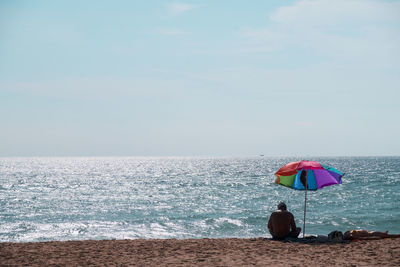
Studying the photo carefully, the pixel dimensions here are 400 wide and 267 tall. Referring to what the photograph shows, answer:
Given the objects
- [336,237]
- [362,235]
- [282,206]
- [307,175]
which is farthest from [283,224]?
[362,235]

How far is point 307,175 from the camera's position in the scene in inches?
452

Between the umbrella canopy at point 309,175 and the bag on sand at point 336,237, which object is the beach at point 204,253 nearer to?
the bag on sand at point 336,237

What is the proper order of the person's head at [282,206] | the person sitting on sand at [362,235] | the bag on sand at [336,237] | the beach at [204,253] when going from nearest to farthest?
the beach at [204,253], the bag on sand at [336,237], the person sitting on sand at [362,235], the person's head at [282,206]

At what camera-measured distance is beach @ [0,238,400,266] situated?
8320 millimetres

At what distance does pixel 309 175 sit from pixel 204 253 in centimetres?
394

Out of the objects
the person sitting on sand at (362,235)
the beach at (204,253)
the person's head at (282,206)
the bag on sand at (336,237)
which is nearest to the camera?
the beach at (204,253)

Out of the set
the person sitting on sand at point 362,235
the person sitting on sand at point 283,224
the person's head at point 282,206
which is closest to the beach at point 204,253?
the person sitting on sand at point 283,224

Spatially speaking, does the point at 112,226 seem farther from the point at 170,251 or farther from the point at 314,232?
the point at 170,251

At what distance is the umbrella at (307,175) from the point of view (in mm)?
10953

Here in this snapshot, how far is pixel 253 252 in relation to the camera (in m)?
9.41

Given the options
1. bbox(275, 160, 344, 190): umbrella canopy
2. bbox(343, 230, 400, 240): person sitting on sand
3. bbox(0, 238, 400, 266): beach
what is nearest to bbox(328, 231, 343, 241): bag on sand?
bbox(343, 230, 400, 240): person sitting on sand

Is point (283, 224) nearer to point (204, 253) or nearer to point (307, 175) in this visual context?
point (307, 175)

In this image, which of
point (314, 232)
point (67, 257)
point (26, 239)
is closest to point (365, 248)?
point (67, 257)

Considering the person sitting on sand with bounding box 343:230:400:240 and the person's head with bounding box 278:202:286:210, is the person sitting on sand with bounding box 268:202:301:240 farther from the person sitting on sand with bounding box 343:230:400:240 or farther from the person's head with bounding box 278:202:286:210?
the person sitting on sand with bounding box 343:230:400:240
